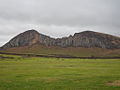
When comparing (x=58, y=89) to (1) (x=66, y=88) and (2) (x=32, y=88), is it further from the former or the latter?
(2) (x=32, y=88)

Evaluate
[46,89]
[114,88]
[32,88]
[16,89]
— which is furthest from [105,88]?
[16,89]

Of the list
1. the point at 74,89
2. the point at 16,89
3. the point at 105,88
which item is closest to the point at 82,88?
the point at 74,89

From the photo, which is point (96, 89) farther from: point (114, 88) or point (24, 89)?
point (24, 89)

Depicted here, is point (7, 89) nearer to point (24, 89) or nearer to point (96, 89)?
point (24, 89)

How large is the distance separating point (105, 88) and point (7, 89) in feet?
48.4

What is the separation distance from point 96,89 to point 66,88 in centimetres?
449

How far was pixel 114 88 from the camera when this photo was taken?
1075 inches

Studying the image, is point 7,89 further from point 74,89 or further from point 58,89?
point 74,89

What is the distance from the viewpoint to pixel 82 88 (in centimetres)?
2728

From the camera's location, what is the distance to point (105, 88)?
27.3 m

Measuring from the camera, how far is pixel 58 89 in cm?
2658

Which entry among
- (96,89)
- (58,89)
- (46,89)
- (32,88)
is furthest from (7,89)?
(96,89)

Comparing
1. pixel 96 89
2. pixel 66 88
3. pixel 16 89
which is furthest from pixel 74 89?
pixel 16 89

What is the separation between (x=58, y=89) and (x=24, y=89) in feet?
16.6
